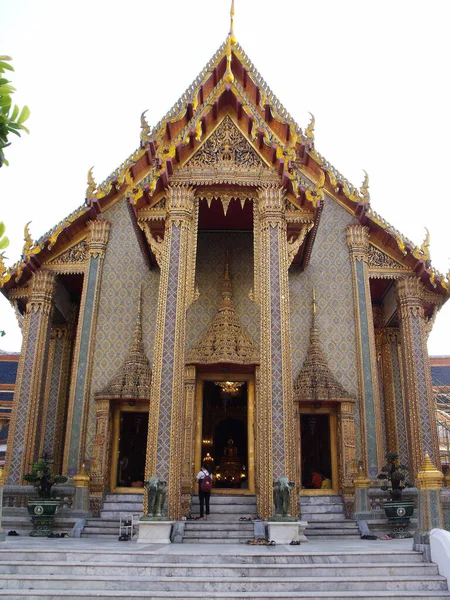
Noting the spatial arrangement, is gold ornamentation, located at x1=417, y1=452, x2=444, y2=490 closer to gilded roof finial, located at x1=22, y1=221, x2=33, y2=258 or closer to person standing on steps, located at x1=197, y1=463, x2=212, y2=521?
person standing on steps, located at x1=197, y1=463, x2=212, y2=521

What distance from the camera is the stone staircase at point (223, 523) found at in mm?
6480

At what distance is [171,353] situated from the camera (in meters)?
7.23

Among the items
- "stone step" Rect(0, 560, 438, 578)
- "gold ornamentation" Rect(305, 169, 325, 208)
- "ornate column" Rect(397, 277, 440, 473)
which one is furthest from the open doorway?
"stone step" Rect(0, 560, 438, 578)

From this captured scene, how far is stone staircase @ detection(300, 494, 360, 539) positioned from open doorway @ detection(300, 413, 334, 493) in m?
0.49

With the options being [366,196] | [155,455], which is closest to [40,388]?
[155,455]

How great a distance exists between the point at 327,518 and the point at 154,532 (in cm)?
292

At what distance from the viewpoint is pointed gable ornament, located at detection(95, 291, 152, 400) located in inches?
345

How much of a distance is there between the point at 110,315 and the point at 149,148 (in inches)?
118

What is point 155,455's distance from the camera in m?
6.75

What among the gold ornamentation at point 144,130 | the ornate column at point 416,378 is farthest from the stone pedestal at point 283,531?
the gold ornamentation at point 144,130

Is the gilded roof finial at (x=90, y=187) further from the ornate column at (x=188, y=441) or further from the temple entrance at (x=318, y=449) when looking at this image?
the temple entrance at (x=318, y=449)

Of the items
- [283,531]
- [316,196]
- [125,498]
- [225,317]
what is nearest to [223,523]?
[283,531]

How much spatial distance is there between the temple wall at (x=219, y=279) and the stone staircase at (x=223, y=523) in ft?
7.82

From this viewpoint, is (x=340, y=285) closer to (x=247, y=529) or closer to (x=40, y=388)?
(x=247, y=529)
